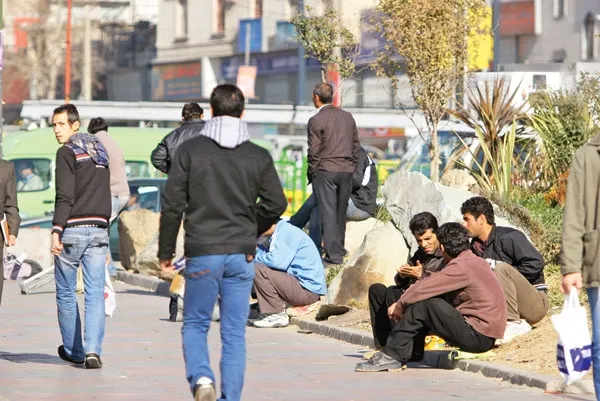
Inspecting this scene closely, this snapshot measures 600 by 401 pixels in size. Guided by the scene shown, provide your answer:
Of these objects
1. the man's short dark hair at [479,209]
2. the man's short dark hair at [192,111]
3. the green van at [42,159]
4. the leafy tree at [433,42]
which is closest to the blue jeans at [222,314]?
the man's short dark hair at [479,209]

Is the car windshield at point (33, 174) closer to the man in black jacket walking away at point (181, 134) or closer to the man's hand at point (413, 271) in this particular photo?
the man in black jacket walking away at point (181, 134)

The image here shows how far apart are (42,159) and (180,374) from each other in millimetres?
16567

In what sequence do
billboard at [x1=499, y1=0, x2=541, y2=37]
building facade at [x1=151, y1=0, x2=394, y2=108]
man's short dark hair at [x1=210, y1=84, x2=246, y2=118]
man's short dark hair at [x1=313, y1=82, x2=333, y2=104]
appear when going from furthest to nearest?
building facade at [x1=151, y1=0, x2=394, y2=108] < billboard at [x1=499, y1=0, x2=541, y2=37] < man's short dark hair at [x1=313, y1=82, x2=333, y2=104] < man's short dark hair at [x1=210, y1=84, x2=246, y2=118]

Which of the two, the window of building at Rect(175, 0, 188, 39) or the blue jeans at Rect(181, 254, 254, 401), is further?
the window of building at Rect(175, 0, 188, 39)

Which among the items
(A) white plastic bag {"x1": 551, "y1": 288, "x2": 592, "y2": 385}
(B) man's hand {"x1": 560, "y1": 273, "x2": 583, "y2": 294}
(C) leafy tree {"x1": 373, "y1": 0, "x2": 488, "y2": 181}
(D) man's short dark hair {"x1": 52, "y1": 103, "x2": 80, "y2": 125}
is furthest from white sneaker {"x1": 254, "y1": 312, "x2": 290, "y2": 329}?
(B) man's hand {"x1": 560, "y1": 273, "x2": 583, "y2": 294}

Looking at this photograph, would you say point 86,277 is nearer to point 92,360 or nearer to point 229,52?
point 92,360

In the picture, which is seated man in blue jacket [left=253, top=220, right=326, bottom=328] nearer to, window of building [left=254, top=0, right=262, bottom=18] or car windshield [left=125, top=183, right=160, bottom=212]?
car windshield [left=125, top=183, right=160, bottom=212]

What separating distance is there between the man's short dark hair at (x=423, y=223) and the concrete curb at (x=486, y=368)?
0.98m

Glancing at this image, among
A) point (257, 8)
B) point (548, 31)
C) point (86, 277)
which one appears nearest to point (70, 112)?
point (86, 277)

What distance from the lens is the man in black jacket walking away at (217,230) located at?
7.77 meters

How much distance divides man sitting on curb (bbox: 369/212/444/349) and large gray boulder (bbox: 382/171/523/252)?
7.93ft

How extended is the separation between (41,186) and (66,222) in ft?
52.9

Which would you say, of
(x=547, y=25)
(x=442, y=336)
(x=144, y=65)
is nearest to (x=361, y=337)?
(x=442, y=336)

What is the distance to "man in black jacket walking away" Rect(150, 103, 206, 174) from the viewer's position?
14.1 meters
